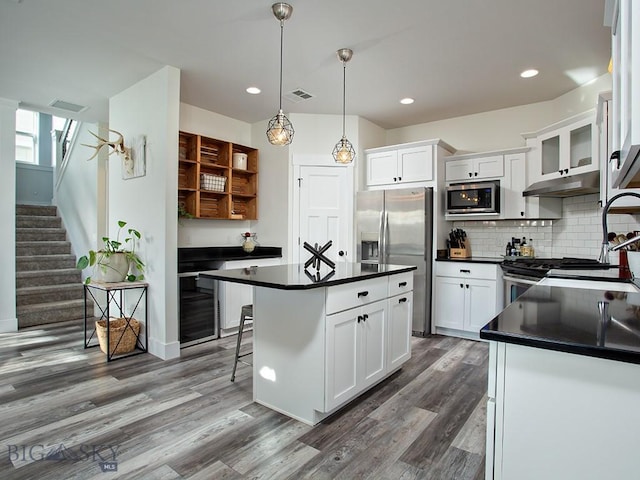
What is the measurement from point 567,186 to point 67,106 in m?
5.64

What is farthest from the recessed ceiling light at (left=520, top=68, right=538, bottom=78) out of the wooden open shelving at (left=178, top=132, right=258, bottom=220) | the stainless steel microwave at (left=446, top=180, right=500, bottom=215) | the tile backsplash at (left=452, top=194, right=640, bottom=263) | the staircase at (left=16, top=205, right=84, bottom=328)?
the staircase at (left=16, top=205, right=84, bottom=328)

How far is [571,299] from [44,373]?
3.73 metres

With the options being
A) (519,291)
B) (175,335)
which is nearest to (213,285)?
(175,335)

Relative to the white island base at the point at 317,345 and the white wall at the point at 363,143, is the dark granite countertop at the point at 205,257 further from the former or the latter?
the white island base at the point at 317,345

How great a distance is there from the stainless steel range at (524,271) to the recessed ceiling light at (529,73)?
1793 millimetres

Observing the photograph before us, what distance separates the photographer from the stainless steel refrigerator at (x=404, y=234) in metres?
4.30

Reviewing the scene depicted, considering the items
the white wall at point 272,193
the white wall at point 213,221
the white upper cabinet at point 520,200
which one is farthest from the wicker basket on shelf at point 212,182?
the white upper cabinet at point 520,200

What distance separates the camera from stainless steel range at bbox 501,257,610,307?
321 centimetres

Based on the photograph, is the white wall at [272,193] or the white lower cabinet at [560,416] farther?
the white wall at [272,193]

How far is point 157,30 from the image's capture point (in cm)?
281

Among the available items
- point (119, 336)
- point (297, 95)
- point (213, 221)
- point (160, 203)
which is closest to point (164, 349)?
point (119, 336)

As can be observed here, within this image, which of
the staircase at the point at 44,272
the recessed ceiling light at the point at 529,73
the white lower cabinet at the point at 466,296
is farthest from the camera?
the staircase at the point at 44,272

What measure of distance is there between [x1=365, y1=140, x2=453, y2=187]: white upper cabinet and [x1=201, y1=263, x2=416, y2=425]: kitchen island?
2104 millimetres

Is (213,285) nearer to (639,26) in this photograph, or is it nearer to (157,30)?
(157,30)
